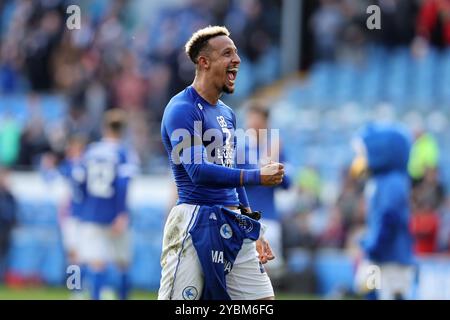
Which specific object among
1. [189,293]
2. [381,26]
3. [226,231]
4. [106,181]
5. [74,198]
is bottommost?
[189,293]

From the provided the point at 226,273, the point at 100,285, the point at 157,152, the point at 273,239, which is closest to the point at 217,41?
the point at 226,273

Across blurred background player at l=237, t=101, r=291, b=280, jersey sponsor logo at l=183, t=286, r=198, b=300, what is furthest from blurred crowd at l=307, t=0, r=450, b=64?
jersey sponsor logo at l=183, t=286, r=198, b=300

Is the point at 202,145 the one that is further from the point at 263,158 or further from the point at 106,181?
the point at 106,181

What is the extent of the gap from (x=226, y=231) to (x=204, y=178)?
49cm

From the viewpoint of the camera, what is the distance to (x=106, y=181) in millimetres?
14828

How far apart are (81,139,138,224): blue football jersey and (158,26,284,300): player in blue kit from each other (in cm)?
642

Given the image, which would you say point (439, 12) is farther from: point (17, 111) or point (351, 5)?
point (17, 111)

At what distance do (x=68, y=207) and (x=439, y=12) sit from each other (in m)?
7.22

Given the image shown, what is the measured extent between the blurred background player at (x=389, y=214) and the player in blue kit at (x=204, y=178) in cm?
300

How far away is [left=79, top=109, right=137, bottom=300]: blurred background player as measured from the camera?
14.7 m

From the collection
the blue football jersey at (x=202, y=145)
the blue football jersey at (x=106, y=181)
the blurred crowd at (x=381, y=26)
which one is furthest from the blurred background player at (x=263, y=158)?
the blurred crowd at (x=381, y=26)

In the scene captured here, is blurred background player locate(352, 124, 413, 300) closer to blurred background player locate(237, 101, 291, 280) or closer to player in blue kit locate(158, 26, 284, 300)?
blurred background player locate(237, 101, 291, 280)

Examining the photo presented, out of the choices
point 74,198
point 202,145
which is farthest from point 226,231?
point 74,198

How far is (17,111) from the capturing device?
72.5 ft
